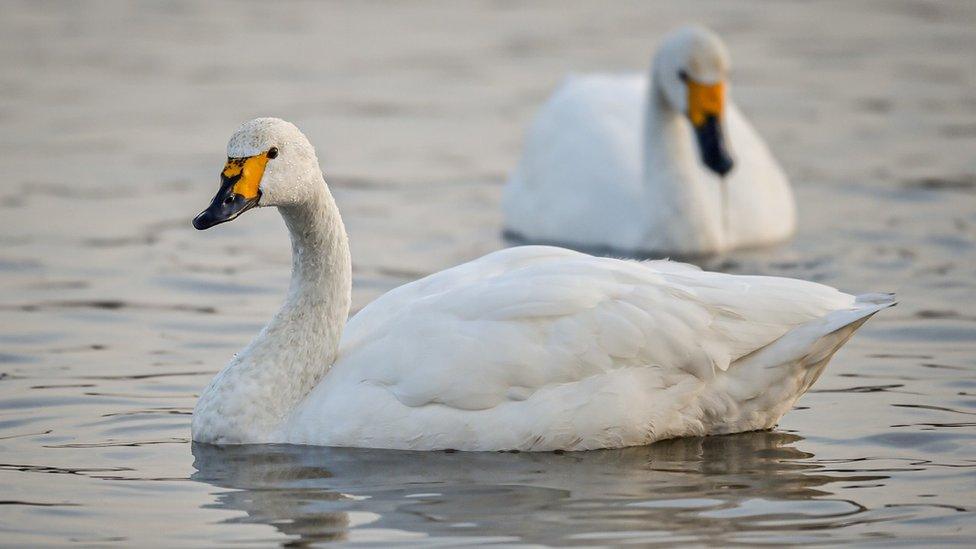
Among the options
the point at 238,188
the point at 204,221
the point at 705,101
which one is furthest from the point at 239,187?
the point at 705,101

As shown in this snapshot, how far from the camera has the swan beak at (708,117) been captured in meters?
12.7

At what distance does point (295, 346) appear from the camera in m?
8.23

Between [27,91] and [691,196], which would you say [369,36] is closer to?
[27,91]

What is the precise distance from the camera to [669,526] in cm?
682

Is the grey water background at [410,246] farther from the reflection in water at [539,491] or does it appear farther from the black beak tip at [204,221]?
the black beak tip at [204,221]

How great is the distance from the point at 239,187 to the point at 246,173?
71mm

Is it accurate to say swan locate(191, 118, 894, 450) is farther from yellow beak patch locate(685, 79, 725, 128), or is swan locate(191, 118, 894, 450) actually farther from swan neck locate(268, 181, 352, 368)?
yellow beak patch locate(685, 79, 725, 128)

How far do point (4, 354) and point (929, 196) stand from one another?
280 inches

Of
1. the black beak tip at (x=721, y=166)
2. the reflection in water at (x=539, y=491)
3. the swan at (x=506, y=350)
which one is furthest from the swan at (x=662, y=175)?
the reflection in water at (x=539, y=491)

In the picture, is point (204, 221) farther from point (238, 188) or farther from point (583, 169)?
point (583, 169)

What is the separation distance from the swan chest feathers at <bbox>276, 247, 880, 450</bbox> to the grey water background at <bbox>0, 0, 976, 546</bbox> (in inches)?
5.0

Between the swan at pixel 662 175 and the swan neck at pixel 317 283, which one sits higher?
the swan at pixel 662 175

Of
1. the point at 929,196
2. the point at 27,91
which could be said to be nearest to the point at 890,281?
the point at 929,196

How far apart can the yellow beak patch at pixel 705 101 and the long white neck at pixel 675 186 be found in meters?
0.34
